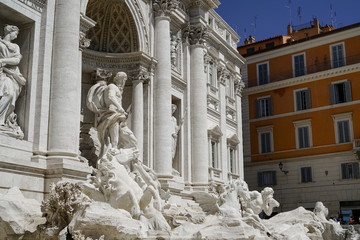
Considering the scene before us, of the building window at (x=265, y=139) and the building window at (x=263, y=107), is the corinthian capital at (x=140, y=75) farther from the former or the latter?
the building window at (x=263, y=107)

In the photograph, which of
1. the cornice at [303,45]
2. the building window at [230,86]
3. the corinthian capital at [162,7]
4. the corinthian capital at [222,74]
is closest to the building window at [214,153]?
the corinthian capital at [222,74]

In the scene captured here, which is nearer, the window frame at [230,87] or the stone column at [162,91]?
the stone column at [162,91]

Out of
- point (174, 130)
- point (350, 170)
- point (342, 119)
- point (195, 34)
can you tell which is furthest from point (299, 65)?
point (174, 130)

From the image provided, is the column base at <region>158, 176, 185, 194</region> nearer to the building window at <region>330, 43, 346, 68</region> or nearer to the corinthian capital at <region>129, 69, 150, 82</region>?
the corinthian capital at <region>129, 69, 150, 82</region>

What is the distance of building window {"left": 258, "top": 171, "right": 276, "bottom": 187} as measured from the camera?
1192 inches

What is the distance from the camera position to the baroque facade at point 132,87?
39.0ft

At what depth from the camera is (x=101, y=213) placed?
324 inches

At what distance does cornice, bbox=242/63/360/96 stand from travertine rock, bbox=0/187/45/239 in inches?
912

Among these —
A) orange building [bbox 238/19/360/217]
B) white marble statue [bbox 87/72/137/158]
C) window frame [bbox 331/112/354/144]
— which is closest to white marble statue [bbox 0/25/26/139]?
white marble statue [bbox 87/72/137/158]

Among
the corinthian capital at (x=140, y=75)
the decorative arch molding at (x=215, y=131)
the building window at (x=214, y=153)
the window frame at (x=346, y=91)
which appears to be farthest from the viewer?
the window frame at (x=346, y=91)

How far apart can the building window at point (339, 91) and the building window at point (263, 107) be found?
13.8 feet

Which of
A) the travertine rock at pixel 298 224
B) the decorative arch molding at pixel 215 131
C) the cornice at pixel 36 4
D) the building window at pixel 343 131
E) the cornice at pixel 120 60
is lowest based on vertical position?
the travertine rock at pixel 298 224

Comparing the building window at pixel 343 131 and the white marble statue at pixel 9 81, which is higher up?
the building window at pixel 343 131

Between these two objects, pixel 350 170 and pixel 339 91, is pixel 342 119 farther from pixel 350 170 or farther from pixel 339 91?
pixel 350 170
